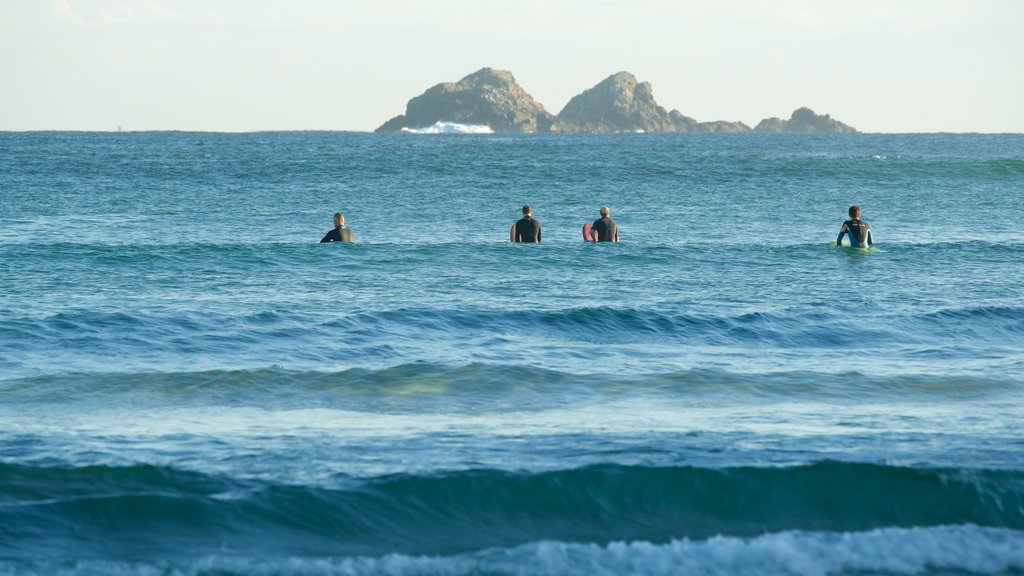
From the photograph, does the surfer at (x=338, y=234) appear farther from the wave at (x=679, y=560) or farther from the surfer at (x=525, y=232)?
the wave at (x=679, y=560)

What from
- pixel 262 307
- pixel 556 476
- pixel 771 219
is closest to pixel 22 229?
pixel 262 307

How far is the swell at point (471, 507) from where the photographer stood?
6.47m

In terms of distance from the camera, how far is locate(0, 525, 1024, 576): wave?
6.00 m

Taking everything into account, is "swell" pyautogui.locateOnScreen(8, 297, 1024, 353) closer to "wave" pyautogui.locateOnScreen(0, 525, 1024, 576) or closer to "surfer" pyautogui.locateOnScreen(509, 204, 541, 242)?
"wave" pyautogui.locateOnScreen(0, 525, 1024, 576)

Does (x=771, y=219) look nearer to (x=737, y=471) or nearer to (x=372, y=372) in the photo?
(x=372, y=372)

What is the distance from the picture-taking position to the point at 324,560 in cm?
618

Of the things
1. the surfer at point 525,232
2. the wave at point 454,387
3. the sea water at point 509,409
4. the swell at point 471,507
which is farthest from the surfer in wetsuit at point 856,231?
the swell at point 471,507

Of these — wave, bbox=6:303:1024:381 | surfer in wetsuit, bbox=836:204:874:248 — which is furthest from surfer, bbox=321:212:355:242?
surfer in wetsuit, bbox=836:204:874:248

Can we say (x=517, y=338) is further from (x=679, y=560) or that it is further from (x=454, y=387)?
(x=679, y=560)

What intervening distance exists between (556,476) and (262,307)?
8020 mm

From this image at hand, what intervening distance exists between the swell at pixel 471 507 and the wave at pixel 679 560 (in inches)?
6.9

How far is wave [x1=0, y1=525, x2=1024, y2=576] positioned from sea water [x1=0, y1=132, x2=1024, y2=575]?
2 centimetres

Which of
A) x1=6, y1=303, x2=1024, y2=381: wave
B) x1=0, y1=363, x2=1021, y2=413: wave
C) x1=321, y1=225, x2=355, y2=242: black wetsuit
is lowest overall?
x1=0, y1=363, x2=1021, y2=413: wave

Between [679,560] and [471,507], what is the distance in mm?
1336
